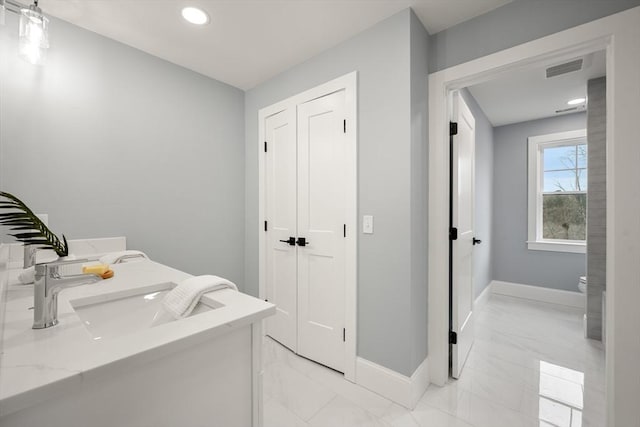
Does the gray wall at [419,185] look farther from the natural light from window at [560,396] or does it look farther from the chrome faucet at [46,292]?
the chrome faucet at [46,292]

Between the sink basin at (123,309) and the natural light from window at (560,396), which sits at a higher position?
the sink basin at (123,309)

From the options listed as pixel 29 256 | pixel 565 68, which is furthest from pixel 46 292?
pixel 565 68

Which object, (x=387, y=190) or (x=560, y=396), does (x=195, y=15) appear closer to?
(x=387, y=190)

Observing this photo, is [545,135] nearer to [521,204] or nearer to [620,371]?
[521,204]

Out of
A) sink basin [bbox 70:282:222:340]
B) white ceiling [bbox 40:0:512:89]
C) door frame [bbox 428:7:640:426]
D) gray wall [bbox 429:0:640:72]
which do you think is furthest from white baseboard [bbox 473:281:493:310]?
sink basin [bbox 70:282:222:340]

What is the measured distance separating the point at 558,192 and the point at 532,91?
1664 millimetres

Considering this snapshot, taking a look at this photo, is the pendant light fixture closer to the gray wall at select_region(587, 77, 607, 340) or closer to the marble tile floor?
the marble tile floor

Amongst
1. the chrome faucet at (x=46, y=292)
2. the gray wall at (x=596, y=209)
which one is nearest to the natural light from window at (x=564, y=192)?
the gray wall at (x=596, y=209)

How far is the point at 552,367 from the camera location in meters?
2.10

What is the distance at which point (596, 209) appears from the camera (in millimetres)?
2535

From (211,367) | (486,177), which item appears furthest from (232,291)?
(486,177)

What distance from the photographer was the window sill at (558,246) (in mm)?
3488

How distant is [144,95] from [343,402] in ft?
8.81

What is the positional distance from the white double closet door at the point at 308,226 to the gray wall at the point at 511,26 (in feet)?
2.51
